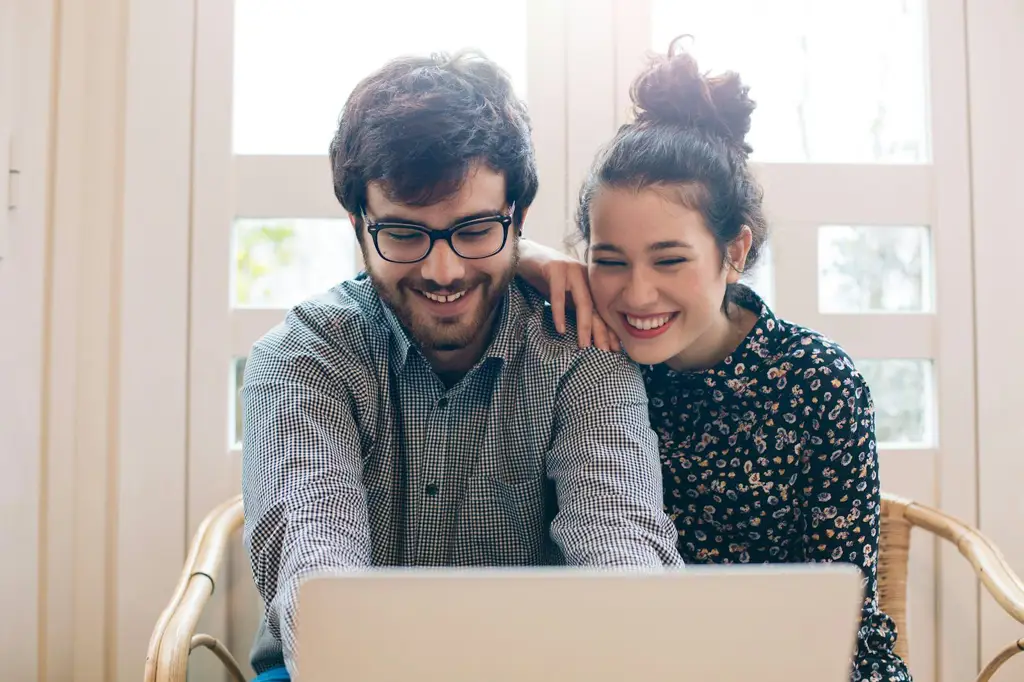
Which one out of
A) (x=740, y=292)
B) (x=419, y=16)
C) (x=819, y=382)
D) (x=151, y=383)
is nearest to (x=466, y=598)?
(x=819, y=382)

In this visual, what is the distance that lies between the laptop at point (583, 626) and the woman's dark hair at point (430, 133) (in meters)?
0.70

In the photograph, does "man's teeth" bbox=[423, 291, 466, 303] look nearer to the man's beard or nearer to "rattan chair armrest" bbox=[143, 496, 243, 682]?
the man's beard

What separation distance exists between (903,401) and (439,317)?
1.04 m

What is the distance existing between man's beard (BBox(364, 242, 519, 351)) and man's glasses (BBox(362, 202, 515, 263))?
0.11 feet

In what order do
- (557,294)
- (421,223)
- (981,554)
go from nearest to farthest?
(421,223) → (557,294) → (981,554)

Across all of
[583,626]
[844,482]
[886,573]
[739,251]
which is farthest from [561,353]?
[886,573]

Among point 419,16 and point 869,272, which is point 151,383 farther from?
point 869,272

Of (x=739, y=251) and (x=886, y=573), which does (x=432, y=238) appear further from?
(x=886, y=573)

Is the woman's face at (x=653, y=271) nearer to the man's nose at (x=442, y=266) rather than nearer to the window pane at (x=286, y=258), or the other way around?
the man's nose at (x=442, y=266)

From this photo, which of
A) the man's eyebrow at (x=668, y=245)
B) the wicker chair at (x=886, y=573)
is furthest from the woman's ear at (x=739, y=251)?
the wicker chair at (x=886, y=573)

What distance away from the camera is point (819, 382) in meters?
1.25

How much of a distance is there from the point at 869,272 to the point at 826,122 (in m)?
0.31

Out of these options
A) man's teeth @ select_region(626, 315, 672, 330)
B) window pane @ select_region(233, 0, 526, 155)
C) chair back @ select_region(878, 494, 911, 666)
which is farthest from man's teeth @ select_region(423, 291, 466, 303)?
chair back @ select_region(878, 494, 911, 666)

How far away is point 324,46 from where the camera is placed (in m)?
1.70
